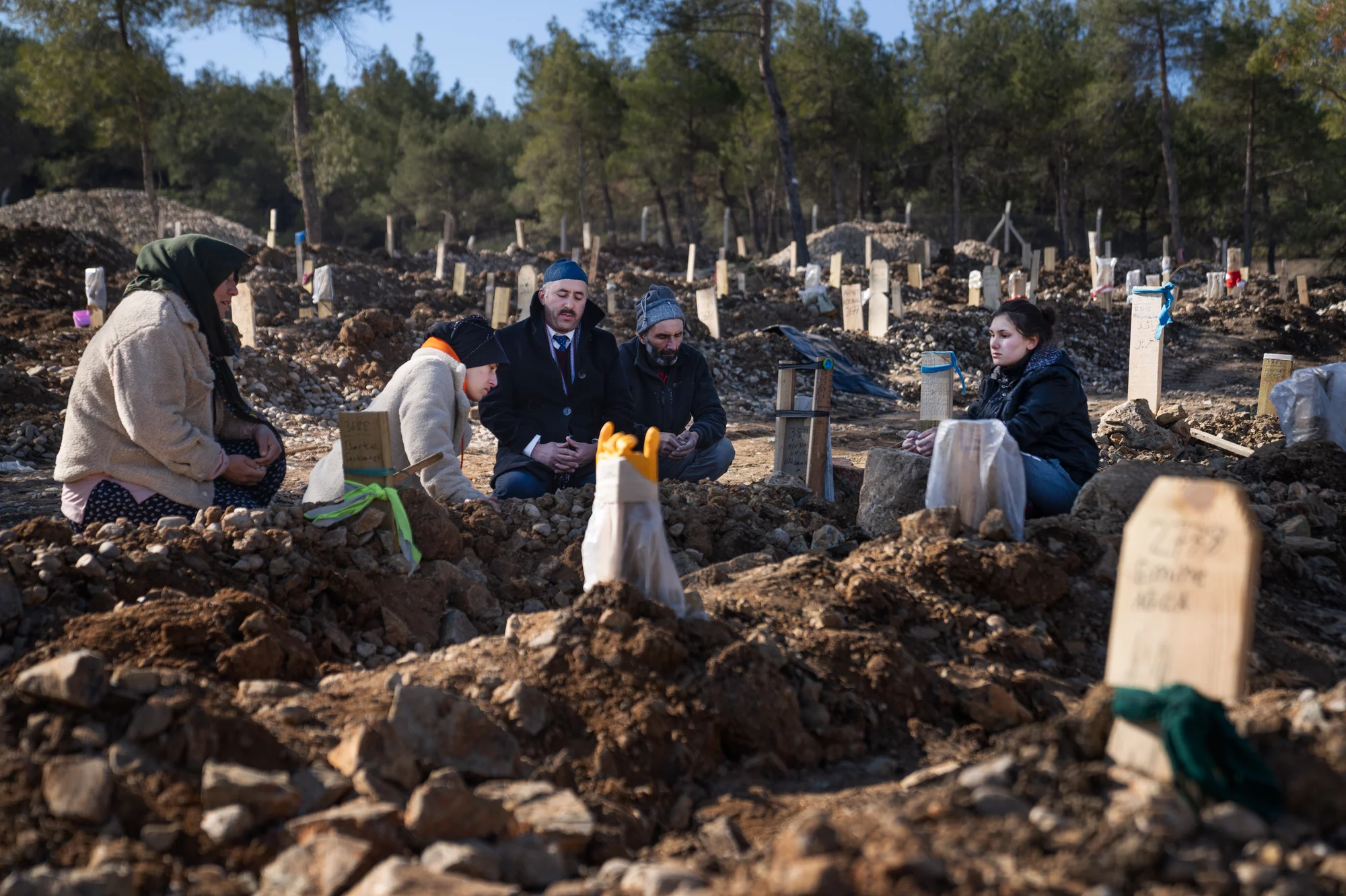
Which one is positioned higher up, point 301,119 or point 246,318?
point 301,119

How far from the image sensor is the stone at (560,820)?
220 cm

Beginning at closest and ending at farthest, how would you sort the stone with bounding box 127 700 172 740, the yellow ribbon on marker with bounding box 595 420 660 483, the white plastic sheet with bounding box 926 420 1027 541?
the stone with bounding box 127 700 172 740
the yellow ribbon on marker with bounding box 595 420 660 483
the white plastic sheet with bounding box 926 420 1027 541

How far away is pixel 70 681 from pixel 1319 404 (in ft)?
22.7

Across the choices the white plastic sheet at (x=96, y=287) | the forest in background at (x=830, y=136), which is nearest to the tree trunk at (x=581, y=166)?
the forest in background at (x=830, y=136)

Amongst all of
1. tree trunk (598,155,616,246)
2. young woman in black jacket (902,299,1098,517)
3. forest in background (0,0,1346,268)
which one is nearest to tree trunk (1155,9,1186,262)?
forest in background (0,0,1346,268)

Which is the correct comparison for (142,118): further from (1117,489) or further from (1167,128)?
(1167,128)

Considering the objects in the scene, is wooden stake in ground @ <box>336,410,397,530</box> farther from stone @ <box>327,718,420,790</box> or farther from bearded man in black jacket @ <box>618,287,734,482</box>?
bearded man in black jacket @ <box>618,287,734,482</box>

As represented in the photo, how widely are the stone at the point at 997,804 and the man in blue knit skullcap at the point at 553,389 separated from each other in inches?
155

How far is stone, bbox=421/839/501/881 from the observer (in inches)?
78.9

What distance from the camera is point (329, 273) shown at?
1488 centimetres

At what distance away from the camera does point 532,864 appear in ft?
6.98

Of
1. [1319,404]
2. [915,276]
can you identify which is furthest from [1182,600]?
[915,276]

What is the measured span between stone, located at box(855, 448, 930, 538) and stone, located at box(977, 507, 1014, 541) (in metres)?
0.77

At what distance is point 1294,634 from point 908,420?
26.7 feet
